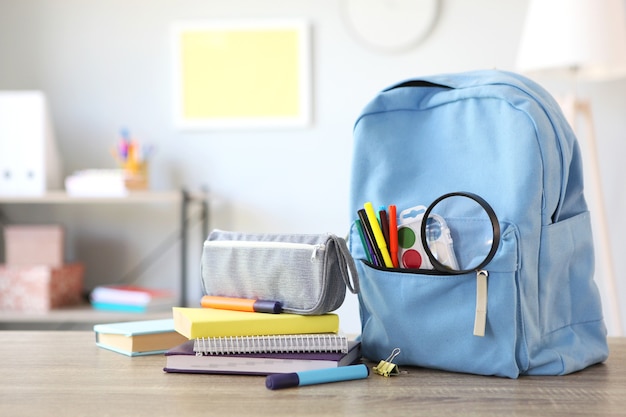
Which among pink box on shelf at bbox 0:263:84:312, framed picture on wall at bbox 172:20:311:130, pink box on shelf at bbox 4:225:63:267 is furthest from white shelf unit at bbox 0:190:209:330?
framed picture on wall at bbox 172:20:311:130

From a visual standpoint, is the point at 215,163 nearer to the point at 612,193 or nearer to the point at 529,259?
the point at 612,193

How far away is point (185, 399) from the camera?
713 mm

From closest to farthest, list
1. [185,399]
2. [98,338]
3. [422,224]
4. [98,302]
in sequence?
[185,399]
[422,224]
[98,338]
[98,302]

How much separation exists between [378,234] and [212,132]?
2199 millimetres

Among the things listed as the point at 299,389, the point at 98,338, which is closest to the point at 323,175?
the point at 98,338

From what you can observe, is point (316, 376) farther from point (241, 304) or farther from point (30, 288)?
point (30, 288)

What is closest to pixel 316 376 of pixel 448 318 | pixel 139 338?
pixel 448 318

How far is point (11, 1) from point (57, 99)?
42cm

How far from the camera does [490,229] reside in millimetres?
812

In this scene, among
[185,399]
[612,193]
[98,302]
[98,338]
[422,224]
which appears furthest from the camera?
[612,193]

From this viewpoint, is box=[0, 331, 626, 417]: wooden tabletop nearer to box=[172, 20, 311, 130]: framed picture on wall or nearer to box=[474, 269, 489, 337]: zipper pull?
box=[474, 269, 489, 337]: zipper pull

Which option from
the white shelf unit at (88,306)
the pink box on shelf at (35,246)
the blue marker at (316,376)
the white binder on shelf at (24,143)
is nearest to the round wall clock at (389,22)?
the white shelf unit at (88,306)

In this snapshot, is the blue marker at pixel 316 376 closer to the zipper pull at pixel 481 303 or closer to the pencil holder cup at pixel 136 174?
the zipper pull at pixel 481 303

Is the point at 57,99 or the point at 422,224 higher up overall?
the point at 57,99
